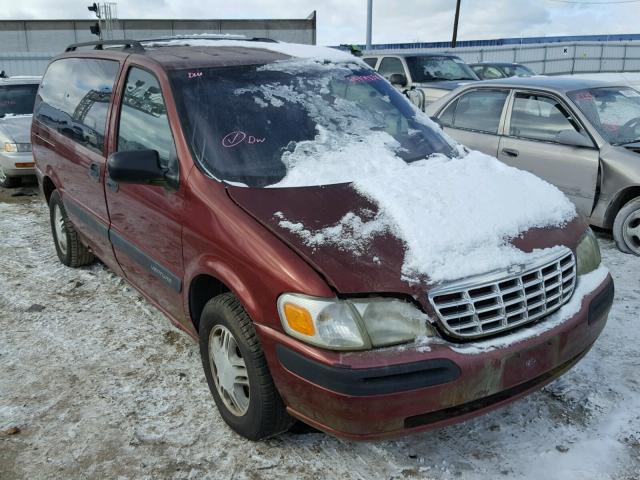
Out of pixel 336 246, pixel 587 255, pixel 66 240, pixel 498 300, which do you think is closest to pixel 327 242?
pixel 336 246

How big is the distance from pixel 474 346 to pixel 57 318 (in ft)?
10.1

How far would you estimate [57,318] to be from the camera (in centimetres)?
417

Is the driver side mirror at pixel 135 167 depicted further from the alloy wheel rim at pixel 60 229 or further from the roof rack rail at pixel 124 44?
the alloy wheel rim at pixel 60 229

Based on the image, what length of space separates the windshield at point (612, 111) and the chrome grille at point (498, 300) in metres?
3.38

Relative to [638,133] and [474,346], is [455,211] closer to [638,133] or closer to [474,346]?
[474,346]

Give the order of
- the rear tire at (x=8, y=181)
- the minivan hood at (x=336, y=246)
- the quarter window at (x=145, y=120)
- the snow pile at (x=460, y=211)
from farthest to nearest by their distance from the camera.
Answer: the rear tire at (x=8, y=181) < the quarter window at (x=145, y=120) < the snow pile at (x=460, y=211) < the minivan hood at (x=336, y=246)

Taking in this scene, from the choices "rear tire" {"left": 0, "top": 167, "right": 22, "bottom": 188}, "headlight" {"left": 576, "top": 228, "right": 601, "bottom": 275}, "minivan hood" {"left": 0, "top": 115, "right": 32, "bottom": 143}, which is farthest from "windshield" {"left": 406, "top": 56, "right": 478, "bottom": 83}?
"headlight" {"left": 576, "top": 228, "right": 601, "bottom": 275}

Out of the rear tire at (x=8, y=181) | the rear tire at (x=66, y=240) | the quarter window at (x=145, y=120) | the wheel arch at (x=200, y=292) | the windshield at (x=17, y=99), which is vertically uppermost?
the quarter window at (x=145, y=120)

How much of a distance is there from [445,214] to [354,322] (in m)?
0.73

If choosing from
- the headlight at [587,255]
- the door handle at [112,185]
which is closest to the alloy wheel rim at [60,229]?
the door handle at [112,185]

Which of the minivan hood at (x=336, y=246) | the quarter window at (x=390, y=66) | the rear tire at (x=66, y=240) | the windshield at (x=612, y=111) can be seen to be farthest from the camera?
the quarter window at (x=390, y=66)

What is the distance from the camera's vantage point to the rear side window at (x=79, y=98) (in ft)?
12.5

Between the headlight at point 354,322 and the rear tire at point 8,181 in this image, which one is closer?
the headlight at point 354,322

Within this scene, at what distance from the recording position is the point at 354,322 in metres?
2.23
